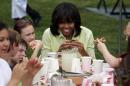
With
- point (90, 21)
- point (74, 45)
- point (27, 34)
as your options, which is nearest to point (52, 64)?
point (74, 45)

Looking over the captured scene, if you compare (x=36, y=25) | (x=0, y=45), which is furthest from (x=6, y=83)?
(x=36, y=25)

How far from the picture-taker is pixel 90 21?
39.5ft

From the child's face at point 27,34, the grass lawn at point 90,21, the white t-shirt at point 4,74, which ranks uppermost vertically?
→ the grass lawn at point 90,21

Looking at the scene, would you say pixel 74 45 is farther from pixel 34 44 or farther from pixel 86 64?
pixel 34 44

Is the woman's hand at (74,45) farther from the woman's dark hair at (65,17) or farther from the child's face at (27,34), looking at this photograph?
the child's face at (27,34)

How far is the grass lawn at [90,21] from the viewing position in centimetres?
968

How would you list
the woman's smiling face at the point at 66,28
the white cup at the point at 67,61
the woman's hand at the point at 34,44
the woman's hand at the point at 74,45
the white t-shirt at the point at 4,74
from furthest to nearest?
the woman's hand at the point at 34,44 → the woman's smiling face at the point at 66,28 → the woman's hand at the point at 74,45 → the white cup at the point at 67,61 → the white t-shirt at the point at 4,74

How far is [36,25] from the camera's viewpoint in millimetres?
11109

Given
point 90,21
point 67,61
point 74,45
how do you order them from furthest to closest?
1. point 90,21
2. point 74,45
3. point 67,61

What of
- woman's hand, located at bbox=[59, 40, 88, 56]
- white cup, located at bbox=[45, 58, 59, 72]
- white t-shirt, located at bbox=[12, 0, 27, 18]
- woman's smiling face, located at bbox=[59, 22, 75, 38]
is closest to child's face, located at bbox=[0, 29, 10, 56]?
white cup, located at bbox=[45, 58, 59, 72]

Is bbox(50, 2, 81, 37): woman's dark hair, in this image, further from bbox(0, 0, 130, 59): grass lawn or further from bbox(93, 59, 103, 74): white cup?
Result: bbox(0, 0, 130, 59): grass lawn

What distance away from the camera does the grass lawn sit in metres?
9.68

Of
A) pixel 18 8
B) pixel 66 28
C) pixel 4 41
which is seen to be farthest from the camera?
pixel 18 8

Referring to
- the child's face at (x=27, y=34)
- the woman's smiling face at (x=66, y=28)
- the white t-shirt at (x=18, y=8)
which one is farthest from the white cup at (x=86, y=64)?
the white t-shirt at (x=18, y=8)
